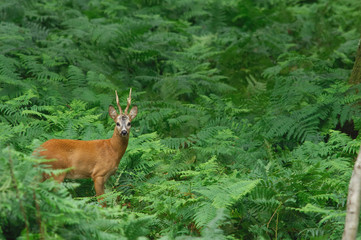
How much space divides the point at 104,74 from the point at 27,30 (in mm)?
1714

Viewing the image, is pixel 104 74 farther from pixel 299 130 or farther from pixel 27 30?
pixel 299 130

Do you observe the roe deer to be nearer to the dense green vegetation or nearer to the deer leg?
the deer leg

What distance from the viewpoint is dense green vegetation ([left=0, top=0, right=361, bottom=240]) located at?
379 centimetres

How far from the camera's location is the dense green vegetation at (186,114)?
379 cm

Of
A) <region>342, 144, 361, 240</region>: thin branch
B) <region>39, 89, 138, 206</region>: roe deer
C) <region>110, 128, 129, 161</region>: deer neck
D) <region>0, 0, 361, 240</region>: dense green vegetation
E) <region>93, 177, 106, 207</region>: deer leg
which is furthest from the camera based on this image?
<region>110, 128, 129, 161</region>: deer neck

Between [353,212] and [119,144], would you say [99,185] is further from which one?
[353,212]

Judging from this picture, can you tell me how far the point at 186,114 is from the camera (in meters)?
7.12

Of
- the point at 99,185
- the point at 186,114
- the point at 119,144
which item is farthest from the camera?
the point at 186,114

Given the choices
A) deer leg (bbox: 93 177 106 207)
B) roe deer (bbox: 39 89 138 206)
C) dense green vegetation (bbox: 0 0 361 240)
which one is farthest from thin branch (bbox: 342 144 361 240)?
deer leg (bbox: 93 177 106 207)

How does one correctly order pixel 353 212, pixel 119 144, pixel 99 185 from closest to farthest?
pixel 353 212
pixel 99 185
pixel 119 144

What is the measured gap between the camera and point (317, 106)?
6.48 metres

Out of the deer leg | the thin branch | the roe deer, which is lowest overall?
the deer leg

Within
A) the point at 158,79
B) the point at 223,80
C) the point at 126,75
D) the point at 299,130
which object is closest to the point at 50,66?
the point at 126,75

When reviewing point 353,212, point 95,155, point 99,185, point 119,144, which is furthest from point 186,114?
point 353,212
